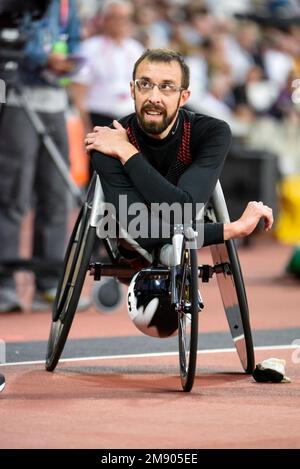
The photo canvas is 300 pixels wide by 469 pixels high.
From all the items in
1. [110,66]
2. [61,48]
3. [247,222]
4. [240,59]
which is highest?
[61,48]

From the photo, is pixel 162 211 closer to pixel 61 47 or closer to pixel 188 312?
pixel 188 312

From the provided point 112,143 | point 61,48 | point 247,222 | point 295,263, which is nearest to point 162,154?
point 112,143

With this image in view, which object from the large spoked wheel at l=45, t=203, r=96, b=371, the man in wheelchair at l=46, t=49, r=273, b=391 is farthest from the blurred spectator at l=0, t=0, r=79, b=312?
the man in wheelchair at l=46, t=49, r=273, b=391

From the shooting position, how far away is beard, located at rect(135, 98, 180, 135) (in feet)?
23.1

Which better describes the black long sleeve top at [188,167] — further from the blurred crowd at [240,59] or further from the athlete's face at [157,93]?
the blurred crowd at [240,59]

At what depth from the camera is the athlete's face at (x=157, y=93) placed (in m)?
7.00

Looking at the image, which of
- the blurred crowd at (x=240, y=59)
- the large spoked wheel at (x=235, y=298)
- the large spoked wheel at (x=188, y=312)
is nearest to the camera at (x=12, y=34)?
the large spoked wheel at (x=235, y=298)

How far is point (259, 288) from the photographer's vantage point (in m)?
12.5

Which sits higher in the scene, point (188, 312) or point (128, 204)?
point (128, 204)

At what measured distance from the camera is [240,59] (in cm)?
1981

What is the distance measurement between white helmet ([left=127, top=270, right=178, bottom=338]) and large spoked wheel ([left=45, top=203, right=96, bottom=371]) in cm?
30

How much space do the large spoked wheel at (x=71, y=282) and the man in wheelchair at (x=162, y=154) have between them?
0.23 m

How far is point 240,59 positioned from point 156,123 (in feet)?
42.6
